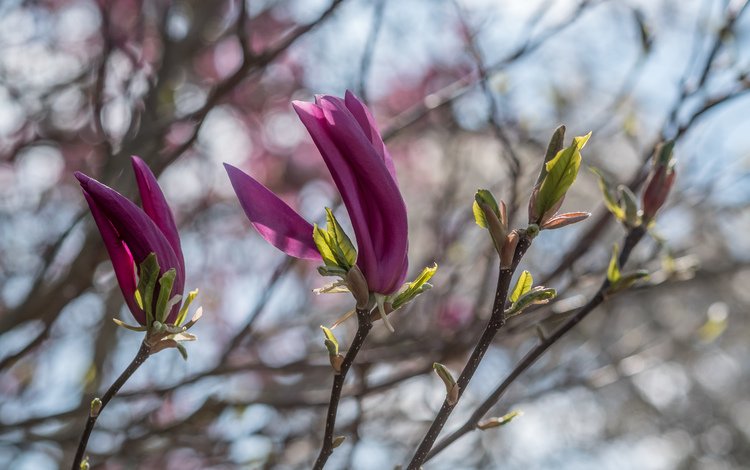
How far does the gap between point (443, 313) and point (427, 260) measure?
19 cm

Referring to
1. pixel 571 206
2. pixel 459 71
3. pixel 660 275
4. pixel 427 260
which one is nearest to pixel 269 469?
pixel 427 260

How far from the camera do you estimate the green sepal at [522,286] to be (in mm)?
758

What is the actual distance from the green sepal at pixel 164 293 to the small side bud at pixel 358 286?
0.16 meters

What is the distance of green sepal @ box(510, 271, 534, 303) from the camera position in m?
0.76

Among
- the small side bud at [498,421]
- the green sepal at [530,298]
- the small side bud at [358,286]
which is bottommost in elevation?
the small side bud at [498,421]

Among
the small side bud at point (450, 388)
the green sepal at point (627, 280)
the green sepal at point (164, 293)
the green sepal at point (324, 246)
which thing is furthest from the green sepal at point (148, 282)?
the green sepal at point (627, 280)

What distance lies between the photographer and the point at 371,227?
757mm

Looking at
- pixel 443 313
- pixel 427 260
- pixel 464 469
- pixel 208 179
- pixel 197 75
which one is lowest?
pixel 464 469

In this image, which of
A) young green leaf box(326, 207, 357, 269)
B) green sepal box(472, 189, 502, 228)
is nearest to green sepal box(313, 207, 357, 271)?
young green leaf box(326, 207, 357, 269)

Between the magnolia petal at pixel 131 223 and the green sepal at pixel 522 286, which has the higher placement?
the magnolia petal at pixel 131 223

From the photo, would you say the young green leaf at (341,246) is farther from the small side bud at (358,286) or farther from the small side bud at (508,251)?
the small side bud at (508,251)

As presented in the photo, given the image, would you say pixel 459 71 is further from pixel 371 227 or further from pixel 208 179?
pixel 371 227

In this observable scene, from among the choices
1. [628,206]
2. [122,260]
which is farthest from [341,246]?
[628,206]

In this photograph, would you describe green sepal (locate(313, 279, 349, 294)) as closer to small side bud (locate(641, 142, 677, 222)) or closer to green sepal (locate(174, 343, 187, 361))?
green sepal (locate(174, 343, 187, 361))
